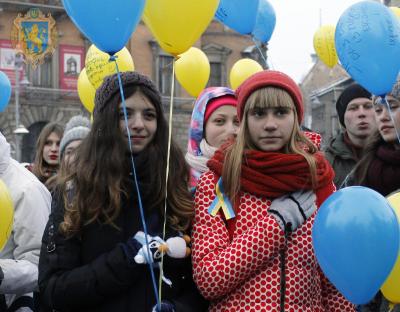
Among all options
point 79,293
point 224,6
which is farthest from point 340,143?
point 79,293

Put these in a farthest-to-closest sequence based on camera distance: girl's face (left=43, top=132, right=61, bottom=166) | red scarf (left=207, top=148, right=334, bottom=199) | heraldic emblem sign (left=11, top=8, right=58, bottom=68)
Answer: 1. heraldic emblem sign (left=11, top=8, right=58, bottom=68)
2. girl's face (left=43, top=132, right=61, bottom=166)
3. red scarf (left=207, top=148, right=334, bottom=199)

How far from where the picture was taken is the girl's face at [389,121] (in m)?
3.41

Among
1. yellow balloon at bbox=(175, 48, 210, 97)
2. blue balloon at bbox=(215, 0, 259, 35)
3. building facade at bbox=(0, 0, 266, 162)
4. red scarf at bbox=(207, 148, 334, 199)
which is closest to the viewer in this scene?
red scarf at bbox=(207, 148, 334, 199)

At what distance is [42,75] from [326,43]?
2409 cm

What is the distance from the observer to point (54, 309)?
104 inches

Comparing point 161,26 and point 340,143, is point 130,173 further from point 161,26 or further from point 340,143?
point 340,143

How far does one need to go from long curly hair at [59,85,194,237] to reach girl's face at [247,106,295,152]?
35cm

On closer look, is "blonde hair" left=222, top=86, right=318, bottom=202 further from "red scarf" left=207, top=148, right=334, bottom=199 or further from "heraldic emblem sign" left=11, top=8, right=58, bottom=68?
"heraldic emblem sign" left=11, top=8, right=58, bottom=68

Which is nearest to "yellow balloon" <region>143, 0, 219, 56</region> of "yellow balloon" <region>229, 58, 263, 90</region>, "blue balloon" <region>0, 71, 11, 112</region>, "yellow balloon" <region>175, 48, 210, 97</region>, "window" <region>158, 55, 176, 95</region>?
"blue balloon" <region>0, 71, 11, 112</region>

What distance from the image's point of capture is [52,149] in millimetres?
5688

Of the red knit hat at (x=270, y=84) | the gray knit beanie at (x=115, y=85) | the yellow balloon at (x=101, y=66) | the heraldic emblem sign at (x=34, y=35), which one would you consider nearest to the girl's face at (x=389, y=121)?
the red knit hat at (x=270, y=84)

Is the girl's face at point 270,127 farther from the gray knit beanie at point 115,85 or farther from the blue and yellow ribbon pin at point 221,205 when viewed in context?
the gray knit beanie at point 115,85

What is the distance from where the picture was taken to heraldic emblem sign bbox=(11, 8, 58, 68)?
26.6 meters

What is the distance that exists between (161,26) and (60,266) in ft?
3.74
